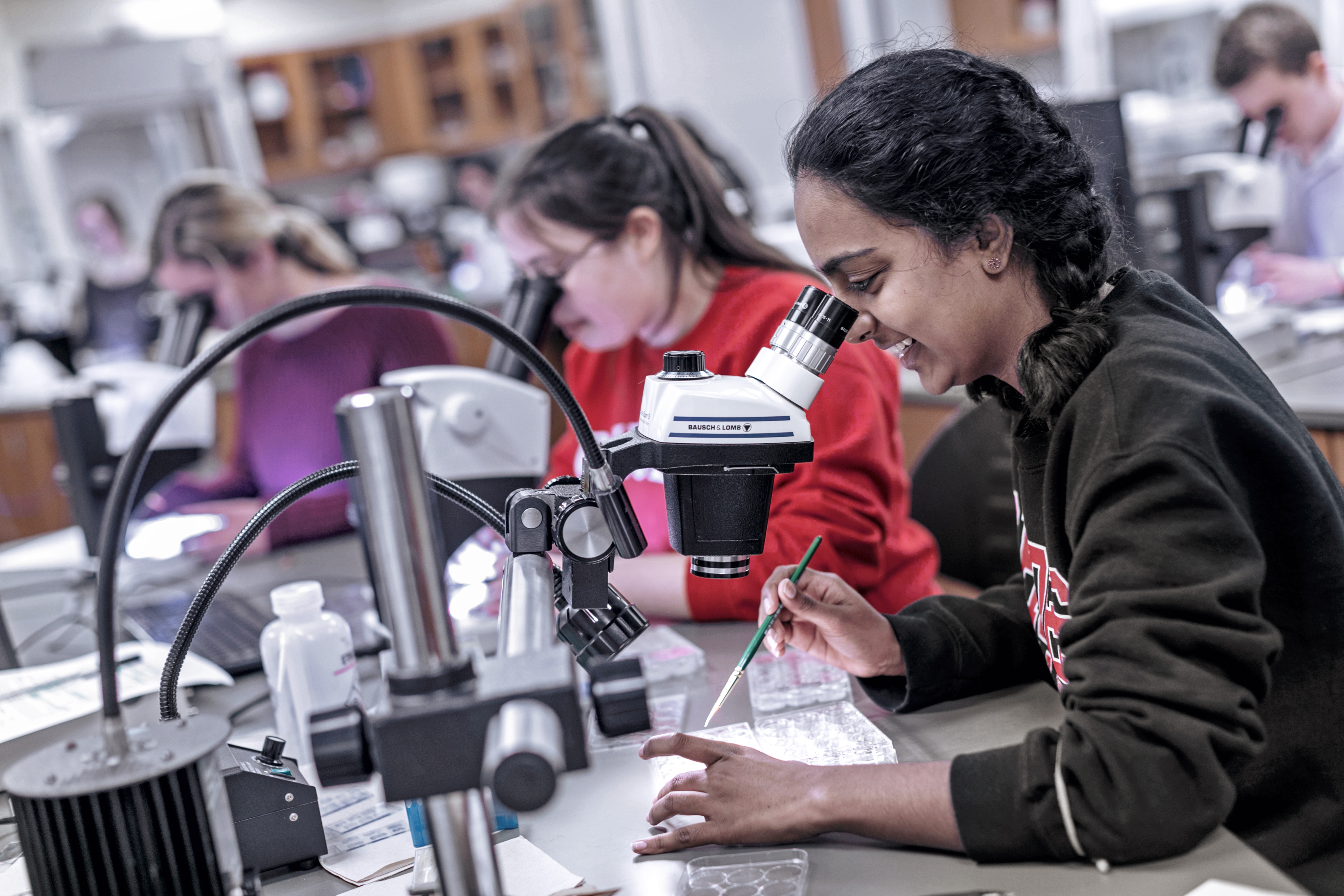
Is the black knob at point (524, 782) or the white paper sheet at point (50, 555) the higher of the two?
the black knob at point (524, 782)

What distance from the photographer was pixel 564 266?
5.34 ft

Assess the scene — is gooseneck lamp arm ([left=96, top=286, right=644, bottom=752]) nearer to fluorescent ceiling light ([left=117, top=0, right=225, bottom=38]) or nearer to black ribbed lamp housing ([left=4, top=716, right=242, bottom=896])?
black ribbed lamp housing ([left=4, top=716, right=242, bottom=896])

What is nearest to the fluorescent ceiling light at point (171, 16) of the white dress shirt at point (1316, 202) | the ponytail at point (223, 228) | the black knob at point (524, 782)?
the ponytail at point (223, 228)

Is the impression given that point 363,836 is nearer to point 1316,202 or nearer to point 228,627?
point 228,627

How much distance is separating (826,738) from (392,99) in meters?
7.73

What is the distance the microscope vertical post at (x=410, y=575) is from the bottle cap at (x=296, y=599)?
57 centimetres

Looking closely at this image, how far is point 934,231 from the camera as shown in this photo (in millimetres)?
917

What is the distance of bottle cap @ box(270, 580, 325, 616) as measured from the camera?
1128mm

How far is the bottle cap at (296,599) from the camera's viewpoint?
3.70 feet

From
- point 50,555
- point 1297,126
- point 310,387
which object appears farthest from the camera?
point 1297,126

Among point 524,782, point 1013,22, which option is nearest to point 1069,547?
point 524,782

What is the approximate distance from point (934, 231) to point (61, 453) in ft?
5.32

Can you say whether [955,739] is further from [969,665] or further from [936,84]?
[936,84]

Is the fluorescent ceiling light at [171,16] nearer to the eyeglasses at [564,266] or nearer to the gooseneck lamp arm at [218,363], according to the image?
the eyeglasses at [564,266]
